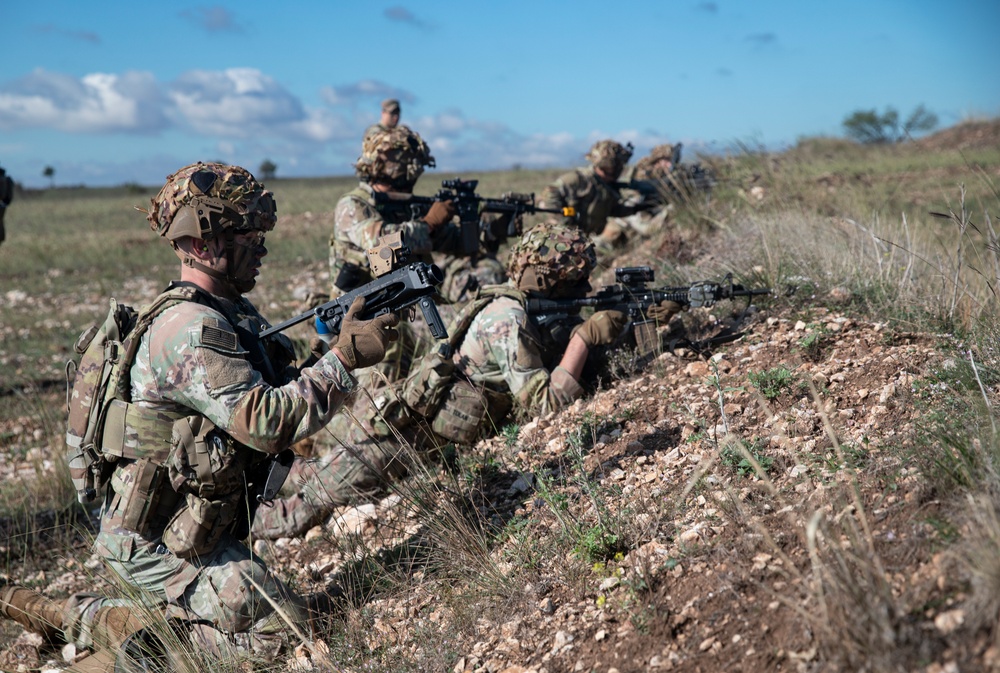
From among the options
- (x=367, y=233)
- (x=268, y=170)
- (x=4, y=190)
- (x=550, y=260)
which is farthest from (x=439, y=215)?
(x=268, y=170)

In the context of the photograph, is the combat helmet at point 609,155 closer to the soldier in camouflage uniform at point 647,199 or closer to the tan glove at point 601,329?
the soldier in camouflage uniform at point 647,199

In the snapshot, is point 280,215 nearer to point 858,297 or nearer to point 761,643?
point 858,297

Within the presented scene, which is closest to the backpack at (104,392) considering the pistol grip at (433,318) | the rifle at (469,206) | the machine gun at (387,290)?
the machine gun at (387,290)

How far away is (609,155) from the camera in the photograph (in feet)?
31.6

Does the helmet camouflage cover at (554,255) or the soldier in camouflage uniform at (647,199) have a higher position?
the soldier in camouflage uniform at (647,199)

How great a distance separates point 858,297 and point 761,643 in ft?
10.6

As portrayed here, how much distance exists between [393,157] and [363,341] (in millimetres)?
3784

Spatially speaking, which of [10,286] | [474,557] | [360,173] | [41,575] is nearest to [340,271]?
[360,173]

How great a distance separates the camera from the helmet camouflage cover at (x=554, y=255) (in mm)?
4918

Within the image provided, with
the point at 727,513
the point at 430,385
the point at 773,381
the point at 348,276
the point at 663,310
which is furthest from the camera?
the point at 348,276

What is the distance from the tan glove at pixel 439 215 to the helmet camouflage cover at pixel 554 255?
6.40ft

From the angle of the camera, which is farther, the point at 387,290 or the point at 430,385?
the point at 430,385

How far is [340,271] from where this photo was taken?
668 centimetres

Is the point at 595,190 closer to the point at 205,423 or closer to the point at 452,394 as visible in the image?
the point at 452,394
